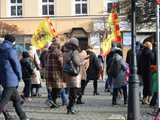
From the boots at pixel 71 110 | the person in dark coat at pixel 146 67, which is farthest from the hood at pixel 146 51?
the boots at pixel 71 110

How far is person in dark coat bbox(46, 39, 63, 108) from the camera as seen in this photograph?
55.1ft

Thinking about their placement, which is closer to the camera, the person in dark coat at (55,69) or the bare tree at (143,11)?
the person in dark coat at (55,69)

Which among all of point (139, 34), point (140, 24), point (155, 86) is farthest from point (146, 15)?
point (139, 34)

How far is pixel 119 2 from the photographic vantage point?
27.5 metres

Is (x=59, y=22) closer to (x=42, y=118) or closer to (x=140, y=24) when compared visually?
(x=140, y=24)

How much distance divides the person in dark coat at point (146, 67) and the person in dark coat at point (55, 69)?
8.08 feet

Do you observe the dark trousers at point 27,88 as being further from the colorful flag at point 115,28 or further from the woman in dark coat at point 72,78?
the colorful flag at point 115,28

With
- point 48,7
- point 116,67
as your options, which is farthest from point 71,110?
point 48,7

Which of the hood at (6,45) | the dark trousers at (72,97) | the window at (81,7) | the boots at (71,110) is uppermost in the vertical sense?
the window at (81,7)

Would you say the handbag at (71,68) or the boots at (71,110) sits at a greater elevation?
the handbag at (71,68)

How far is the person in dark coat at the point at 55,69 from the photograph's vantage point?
661 inches

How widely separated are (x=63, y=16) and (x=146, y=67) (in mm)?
36710

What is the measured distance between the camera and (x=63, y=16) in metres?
54.4

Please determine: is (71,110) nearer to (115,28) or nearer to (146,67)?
(146,67)
